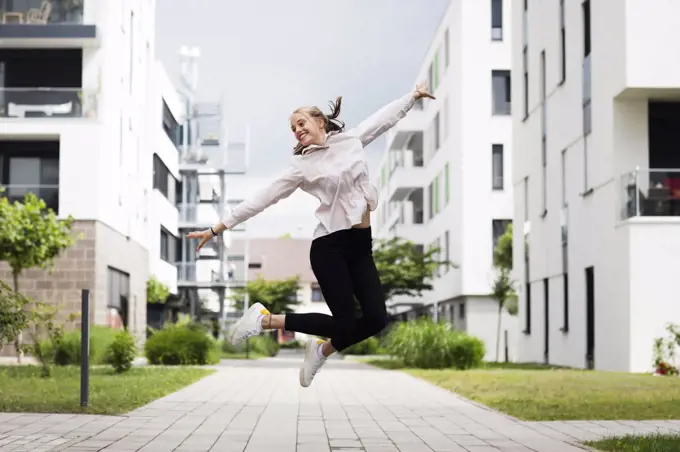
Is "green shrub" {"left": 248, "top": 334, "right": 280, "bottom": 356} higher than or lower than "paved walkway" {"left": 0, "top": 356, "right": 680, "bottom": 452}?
lower

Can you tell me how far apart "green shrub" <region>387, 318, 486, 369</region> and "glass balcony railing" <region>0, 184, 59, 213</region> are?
11.2 meters

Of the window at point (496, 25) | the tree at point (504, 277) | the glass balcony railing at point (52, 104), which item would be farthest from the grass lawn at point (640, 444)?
the window at point (496, 25)

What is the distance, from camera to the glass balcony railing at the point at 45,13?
30.9 meters

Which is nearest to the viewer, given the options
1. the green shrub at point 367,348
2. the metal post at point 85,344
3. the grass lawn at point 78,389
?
the metal post at point 85,344

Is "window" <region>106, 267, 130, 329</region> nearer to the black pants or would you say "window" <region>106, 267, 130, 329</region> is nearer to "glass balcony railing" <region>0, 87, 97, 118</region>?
"glass balcony railing" <region>0, 87, 97, 118</region>

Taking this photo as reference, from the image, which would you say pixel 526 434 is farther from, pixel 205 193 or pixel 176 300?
pixel 205 193

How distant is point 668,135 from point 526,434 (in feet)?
48.7

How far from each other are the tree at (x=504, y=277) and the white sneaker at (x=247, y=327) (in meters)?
30.7

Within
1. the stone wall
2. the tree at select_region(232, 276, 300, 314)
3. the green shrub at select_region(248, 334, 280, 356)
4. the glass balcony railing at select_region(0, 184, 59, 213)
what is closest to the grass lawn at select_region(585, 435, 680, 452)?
the stone wall

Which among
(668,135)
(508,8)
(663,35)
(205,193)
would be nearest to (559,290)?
(668,135)

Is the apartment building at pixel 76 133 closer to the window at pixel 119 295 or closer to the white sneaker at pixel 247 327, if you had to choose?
the window at pixel 119 295

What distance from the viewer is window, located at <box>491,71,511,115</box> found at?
40.8 meters

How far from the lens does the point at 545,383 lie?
16438 mm

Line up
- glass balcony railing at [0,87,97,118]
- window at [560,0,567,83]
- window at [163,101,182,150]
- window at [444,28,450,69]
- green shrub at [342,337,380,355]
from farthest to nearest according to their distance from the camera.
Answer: window at [163,101,182,150] → window at [444,28,450,69] → green shrub at [342,337,380,355] → glass balcony railing at [0,87,97,118] → window at [560,0,567,83]
